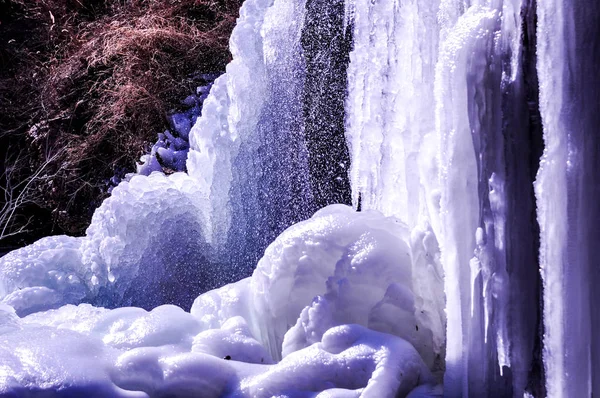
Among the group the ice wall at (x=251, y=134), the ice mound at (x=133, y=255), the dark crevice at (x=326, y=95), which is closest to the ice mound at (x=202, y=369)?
the ice mound at (x=133, y=255)

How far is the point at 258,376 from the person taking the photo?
186cm

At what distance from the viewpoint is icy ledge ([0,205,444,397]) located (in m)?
1.79

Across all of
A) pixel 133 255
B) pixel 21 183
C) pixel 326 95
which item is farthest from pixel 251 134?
pixel 21 183

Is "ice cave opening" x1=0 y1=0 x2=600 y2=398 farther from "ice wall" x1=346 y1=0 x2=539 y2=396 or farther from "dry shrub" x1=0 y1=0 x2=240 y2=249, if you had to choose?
"dry shrub" x1=0 y1=0 x2=240 y2=249

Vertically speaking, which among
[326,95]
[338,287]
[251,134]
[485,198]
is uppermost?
[326,95]

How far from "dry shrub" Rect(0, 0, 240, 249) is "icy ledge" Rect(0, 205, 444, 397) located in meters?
5.41

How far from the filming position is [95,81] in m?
8.34

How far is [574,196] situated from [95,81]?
305 inches

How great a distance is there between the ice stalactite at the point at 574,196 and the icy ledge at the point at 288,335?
0.48 meters

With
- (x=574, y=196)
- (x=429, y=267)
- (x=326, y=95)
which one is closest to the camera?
Result: (x=574, y=196)

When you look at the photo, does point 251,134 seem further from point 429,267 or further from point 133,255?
point 429,267

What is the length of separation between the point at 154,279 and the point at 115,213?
0.51m

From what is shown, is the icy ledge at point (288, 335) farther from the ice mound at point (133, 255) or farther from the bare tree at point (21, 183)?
the bare tree at point (21, 183)

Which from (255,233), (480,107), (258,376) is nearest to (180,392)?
(258,376)
